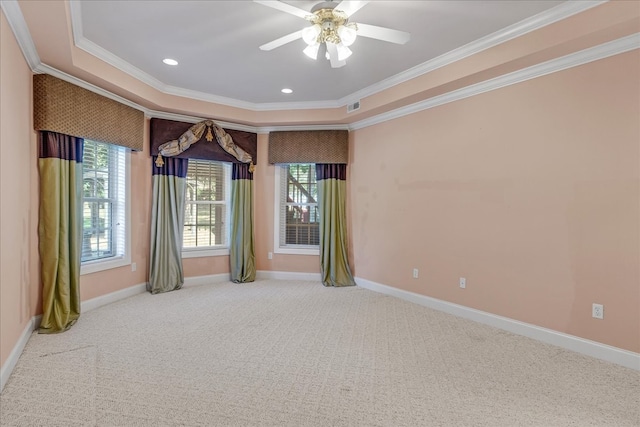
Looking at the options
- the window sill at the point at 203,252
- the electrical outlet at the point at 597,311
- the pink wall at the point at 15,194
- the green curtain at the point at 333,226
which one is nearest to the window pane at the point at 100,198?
the pink wall at the point at 15,194

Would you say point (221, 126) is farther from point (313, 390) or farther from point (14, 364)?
point (313, 390)

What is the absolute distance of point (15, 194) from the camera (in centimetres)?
257

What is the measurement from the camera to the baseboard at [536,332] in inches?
104

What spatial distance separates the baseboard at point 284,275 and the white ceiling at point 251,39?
9.25ft

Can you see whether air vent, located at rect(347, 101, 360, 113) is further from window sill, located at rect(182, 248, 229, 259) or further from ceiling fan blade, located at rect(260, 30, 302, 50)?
window sill, located at rect(182, 248, 229, 259)

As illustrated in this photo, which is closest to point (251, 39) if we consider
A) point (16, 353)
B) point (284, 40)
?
point (284, 40)

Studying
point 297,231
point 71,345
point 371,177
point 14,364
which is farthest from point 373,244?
point 14,364

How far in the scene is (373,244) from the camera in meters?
4.92

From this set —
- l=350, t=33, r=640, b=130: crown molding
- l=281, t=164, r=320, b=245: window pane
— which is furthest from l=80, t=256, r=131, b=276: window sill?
l=350, t=33, r=640, b=130: crown molding

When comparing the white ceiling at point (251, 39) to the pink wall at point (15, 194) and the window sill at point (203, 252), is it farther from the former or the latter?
the window sill at point (203, 252)

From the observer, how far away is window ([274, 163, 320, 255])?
221 inches

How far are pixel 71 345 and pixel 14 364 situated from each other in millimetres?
404

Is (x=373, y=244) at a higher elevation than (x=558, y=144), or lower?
lower

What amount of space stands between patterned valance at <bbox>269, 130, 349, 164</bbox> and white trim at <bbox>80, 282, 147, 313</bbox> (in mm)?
2657
